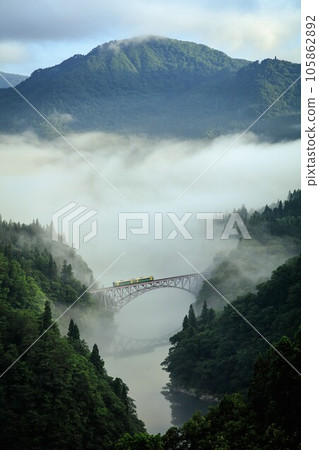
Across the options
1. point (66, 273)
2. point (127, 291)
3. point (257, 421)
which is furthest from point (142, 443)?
point (66, 273)

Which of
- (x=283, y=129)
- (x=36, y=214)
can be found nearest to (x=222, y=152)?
(x=283, y=129)

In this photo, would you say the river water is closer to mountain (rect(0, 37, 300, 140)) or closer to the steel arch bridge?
the steel arch bridge

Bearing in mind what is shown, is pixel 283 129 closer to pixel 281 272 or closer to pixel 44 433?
pixel 281 272
